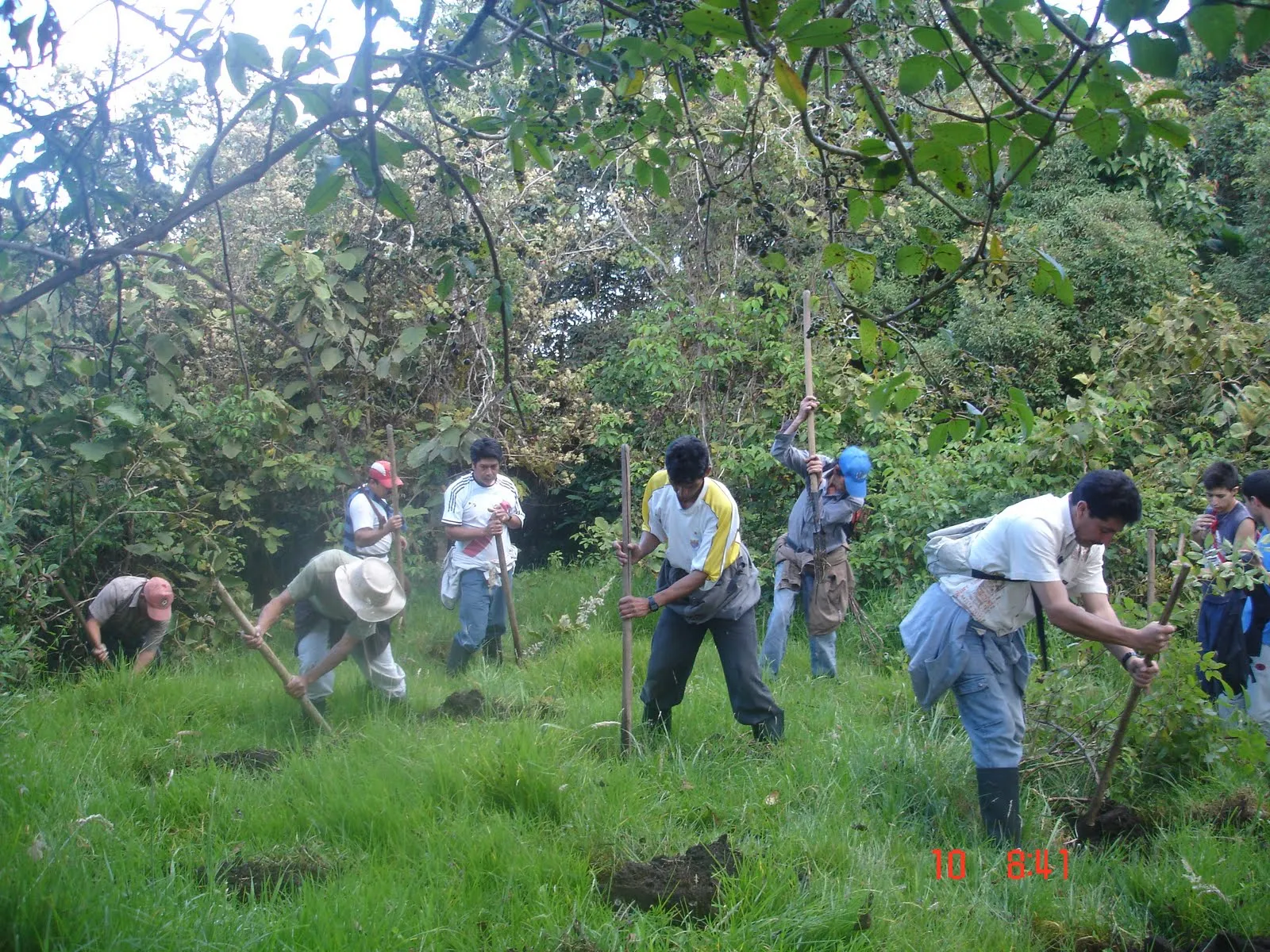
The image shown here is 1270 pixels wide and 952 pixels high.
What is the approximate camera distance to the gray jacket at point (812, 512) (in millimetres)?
7344

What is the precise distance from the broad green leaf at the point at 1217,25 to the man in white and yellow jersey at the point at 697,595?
3.45 meters

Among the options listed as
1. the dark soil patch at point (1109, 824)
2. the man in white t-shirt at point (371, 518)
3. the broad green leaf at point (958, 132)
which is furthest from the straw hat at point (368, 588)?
the broad green leaf at point (958, 132)

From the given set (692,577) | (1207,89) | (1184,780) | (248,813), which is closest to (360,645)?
(248,813)

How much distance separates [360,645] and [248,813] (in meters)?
1.70

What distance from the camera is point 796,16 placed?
2.19m

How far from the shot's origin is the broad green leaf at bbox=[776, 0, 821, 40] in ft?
7.15

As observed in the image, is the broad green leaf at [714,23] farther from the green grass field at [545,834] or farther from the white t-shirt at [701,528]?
the white t-shirt at [701,528]

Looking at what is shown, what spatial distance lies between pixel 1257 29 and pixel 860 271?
42.6 inches

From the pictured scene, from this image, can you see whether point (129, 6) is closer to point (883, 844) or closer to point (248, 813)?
point (248, 813)

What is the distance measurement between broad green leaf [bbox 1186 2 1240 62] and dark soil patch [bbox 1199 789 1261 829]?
3.91m

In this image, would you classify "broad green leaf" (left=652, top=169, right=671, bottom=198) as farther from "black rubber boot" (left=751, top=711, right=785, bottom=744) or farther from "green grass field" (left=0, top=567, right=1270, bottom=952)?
"black rubber boot" (left=751, top=711, right=785, bottom=744)

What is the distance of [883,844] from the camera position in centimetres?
450

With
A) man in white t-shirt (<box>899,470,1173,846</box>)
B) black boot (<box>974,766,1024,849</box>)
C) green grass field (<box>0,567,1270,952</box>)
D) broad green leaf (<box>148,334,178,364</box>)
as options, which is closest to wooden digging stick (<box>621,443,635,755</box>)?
green grass field (<box>0,567,1270,952</box>)
